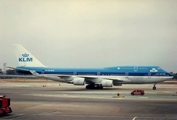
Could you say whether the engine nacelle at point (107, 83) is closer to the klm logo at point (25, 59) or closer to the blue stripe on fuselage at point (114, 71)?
the blue stripe on fuselage at point (114, 71)

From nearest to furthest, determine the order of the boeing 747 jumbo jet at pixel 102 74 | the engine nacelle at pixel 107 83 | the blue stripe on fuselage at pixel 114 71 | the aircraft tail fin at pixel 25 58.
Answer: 1. the engine nacelle at pixel 107 83
2. the boeing 747 jumbo jet at pixel 102 74
3. the blue stripe on fuselage at pixel 114 71
4. the aircraft tail fin at pixel 25 58

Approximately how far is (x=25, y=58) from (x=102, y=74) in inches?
521

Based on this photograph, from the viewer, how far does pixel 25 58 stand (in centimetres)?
4984

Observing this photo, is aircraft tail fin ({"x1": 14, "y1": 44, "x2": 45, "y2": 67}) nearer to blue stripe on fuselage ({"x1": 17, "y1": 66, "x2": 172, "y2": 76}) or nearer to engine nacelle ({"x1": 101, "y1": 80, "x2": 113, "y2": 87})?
blue stripe on fuselage ({"x1": 17, "y1": 66, "x2": 172, "y2": 76})

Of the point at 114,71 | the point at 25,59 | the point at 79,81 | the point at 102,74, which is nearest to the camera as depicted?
the point at 79,81

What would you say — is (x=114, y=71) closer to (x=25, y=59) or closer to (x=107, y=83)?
(x=107, y=83)

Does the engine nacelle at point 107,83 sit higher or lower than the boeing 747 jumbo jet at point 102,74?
lower

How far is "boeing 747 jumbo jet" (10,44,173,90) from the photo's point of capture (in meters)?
44.1

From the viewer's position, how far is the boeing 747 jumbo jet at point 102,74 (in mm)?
44125

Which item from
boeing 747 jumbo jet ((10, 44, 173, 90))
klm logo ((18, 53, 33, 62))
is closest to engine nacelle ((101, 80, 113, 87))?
boeing 747 jumbo jet ((10, 44, 173, 90))

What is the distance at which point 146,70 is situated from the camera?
44562 mm

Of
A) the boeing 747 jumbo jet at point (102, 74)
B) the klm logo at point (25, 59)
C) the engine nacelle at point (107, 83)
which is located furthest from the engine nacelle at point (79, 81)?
the klm logo at point (25, 59)

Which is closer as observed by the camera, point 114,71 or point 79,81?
point 79,81

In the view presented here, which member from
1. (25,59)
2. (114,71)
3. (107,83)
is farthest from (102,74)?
(25,59)
